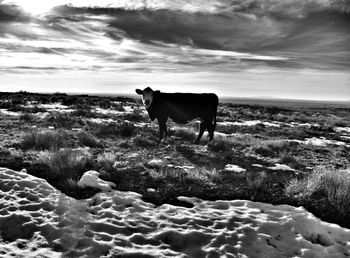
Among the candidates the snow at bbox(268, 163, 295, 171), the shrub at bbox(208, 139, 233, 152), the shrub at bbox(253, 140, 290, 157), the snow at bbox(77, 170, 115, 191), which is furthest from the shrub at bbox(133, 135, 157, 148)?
the snow at bbox(77, 170, 115, 191)

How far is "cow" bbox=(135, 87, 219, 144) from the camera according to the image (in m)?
12.2

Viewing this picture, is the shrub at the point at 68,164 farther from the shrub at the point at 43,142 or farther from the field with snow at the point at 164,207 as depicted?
the shrub at the point at 43,142

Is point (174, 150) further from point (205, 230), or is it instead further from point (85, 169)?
point (205, 230)

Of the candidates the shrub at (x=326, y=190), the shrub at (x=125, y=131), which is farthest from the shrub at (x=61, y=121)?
the shrub at (x=326, y=190)

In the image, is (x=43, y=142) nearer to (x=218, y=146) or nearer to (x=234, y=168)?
(x=218, y=146)

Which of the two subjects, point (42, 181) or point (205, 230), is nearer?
point (205, 230)

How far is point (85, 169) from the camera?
7.93 metres

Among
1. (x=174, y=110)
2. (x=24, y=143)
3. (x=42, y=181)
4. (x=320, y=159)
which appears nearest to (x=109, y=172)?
(x=42, y=181)

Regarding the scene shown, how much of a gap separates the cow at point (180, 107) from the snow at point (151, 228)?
6137 millimetres

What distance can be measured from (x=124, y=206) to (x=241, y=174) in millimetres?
3632

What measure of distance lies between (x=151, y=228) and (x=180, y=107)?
Answer: 7.58 m

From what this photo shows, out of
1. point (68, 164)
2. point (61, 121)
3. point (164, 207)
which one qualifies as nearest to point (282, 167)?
point (164, 207)

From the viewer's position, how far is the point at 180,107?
40.4 feet

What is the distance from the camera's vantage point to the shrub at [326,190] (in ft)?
20.9
